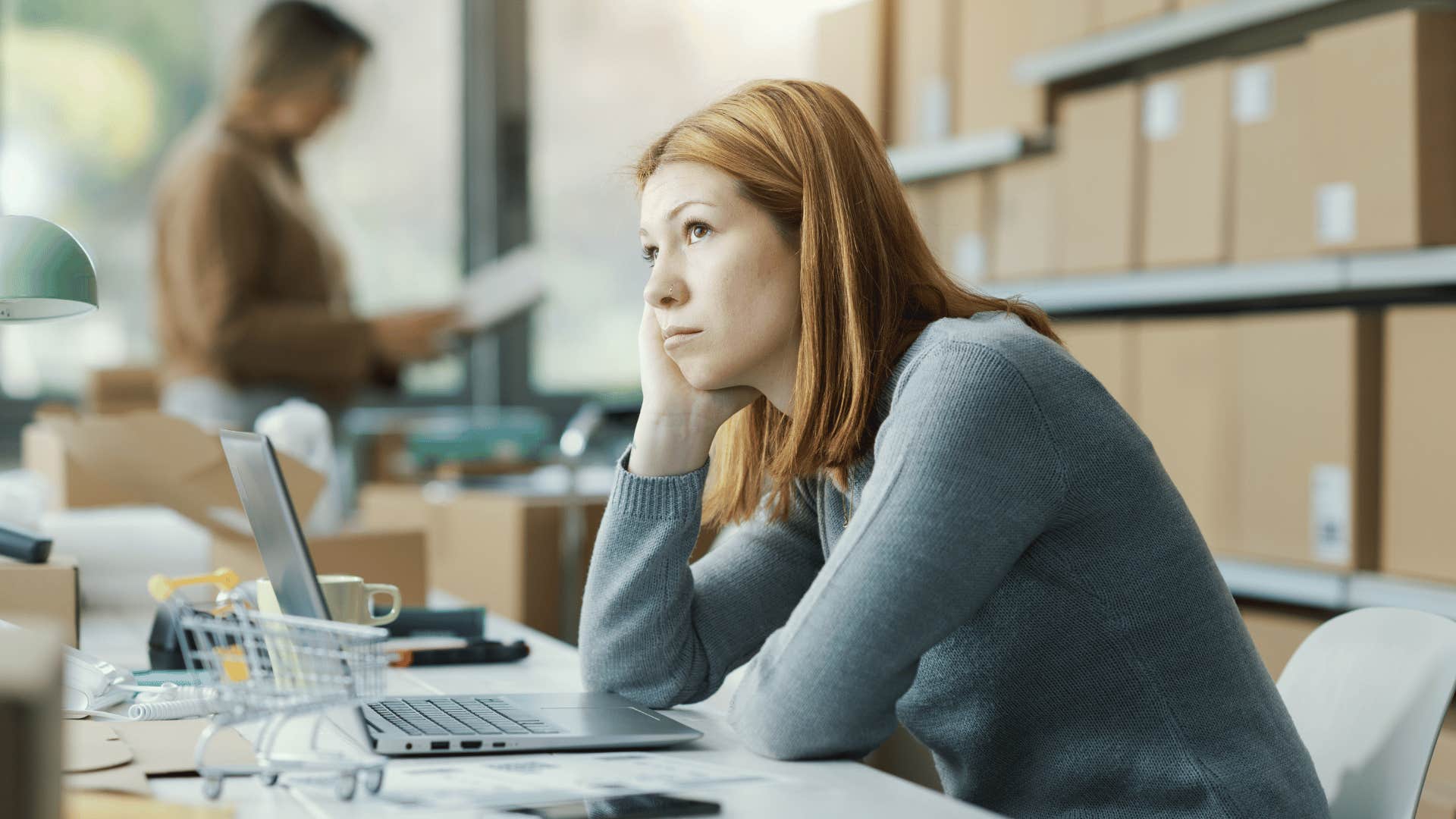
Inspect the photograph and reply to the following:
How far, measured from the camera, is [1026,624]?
1.01m

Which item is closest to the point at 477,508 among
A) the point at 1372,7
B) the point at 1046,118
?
the point at 1046,118

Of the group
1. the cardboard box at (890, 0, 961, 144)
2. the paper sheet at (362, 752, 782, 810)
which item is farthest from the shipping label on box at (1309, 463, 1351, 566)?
the paper sheet at (362, 752, 782, 810)

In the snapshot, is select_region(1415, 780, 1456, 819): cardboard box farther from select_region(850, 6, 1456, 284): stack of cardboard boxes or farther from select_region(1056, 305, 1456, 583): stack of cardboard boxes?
select_region(850, 6, 1456, 284): stack of cardboard boxes

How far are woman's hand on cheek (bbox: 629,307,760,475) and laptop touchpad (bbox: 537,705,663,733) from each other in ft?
0.70

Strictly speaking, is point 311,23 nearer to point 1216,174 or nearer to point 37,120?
point 37,120

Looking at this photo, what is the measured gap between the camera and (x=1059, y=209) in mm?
2566

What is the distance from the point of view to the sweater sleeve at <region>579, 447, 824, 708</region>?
1.18 m

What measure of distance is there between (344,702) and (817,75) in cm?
262

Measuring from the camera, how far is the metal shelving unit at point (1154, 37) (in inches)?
84.7

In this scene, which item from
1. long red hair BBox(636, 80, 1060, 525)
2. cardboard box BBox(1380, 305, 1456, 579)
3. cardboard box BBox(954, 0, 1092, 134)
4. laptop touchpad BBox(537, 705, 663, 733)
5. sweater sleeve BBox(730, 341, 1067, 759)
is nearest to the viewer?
sweater sleeve BBox(730, 341, 1067, 759)

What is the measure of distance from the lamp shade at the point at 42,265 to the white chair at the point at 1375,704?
1079mm

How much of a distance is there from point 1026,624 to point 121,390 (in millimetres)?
2617

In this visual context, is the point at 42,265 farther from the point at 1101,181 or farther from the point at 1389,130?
the point at 1101,181

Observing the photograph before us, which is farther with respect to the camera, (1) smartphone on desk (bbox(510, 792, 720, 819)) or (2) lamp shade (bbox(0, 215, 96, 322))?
(2) lamp shade (bbox(0, 215, 96, 322))
